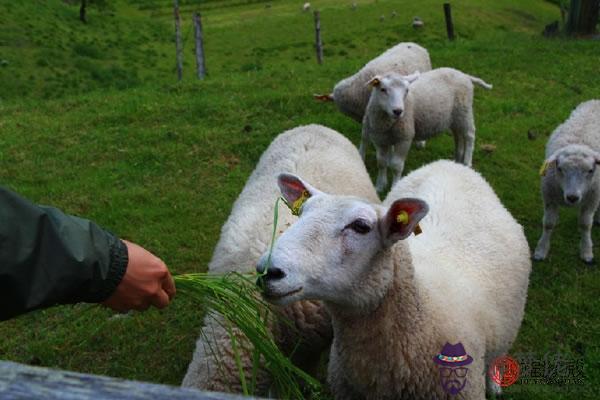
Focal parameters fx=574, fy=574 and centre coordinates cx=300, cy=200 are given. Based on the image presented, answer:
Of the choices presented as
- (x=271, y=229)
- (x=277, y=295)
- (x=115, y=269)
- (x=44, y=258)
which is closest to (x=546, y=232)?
(x=271, y=229)

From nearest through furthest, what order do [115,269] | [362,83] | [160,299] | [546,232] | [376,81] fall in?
[115,269] → [160,299] → [546,232] → [376,81] → [362,83]

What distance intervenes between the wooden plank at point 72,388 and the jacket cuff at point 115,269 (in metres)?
1.20

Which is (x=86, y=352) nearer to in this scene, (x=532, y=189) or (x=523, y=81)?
(x=532, y=189)

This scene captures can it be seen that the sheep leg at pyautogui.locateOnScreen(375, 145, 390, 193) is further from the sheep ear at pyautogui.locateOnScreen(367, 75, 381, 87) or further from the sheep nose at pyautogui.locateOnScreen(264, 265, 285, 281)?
the sheep nose at pyautogui.locateOnScreen(264, 265, 285, 281)

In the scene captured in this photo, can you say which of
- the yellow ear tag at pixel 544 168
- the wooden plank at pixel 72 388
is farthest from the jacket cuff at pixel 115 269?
the yellow ear tag at pixel 544 168

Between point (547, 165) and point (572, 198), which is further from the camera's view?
point (547, 165)

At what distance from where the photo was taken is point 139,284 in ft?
7.30

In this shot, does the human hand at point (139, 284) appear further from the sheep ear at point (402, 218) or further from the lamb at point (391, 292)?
the sheep ear at point (402, 218)

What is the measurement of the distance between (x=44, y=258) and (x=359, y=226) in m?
1.39

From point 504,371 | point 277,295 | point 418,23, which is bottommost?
point 418,23

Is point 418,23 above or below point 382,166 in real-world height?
below

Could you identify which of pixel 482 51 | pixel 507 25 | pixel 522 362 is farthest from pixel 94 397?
pixel 507 25

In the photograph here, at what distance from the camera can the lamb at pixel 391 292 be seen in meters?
2.58

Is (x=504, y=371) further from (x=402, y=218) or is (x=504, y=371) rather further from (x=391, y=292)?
(x=402, y=218)
